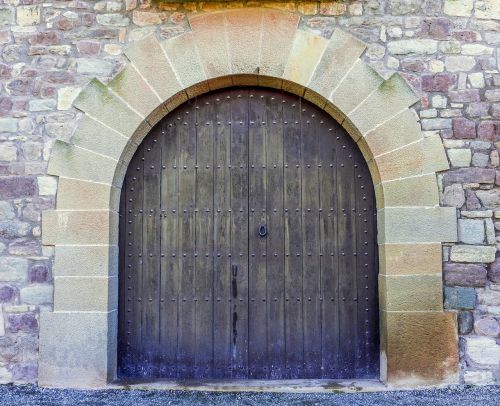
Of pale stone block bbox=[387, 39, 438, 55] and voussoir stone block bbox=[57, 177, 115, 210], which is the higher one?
pale stone block bbox=[387, 39, 438, 55]

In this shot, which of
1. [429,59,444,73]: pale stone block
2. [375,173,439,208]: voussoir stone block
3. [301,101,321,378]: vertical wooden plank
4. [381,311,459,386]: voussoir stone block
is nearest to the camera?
[381,311,459,386]: voussoir stone block

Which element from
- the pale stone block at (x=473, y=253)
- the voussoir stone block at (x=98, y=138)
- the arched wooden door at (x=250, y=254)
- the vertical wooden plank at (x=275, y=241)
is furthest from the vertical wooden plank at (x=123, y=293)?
the pale stone block at (x=473, y=253)

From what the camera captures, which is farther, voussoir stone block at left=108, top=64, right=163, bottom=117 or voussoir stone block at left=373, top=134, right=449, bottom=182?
voussoir stone block at left=108, top=64, right=163, bottom=117

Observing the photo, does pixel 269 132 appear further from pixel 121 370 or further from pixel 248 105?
pixel 121 370

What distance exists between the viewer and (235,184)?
4.17 m

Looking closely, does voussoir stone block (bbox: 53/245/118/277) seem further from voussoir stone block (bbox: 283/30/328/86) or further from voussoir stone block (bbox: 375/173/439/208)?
voussoir stone block (bbox: 375/173/439/208)

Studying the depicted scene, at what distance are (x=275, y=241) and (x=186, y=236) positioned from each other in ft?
2.35

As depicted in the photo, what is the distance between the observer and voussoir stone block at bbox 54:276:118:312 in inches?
151

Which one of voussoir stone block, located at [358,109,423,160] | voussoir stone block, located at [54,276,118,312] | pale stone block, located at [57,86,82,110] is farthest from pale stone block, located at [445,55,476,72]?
voussoir stone block, located at [54,276,118,312]

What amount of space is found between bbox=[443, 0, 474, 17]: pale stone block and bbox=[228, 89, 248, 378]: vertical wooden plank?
1715 mm

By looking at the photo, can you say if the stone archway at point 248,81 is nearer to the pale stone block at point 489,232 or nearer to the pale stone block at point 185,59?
the pale stone block at point 185,59

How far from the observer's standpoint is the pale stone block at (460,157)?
389 cm

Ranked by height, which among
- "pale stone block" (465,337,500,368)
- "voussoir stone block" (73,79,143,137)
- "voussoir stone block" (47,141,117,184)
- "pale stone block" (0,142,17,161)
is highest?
"voussoir stone block" (73,79,143,137)

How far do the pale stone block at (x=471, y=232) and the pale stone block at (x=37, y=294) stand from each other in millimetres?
3089
